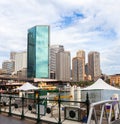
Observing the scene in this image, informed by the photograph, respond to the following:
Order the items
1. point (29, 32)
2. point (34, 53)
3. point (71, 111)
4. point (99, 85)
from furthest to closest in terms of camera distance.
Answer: point (29, 32), point (34, 53), point (99, 85), point (71, 111)

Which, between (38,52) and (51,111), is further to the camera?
(38,52)

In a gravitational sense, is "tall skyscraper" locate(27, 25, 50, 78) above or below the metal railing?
above

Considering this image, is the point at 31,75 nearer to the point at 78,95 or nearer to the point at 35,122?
the point at 78,95

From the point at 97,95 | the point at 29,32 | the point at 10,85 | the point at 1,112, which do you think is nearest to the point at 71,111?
the point at 1,112

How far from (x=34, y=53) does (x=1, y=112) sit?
15107 centimetres

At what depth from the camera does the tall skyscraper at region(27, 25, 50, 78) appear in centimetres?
16512

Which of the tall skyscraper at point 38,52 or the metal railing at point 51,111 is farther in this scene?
the tall skyscraper at point 38,52

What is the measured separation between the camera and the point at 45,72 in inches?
6673

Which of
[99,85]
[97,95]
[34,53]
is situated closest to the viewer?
[99,85]

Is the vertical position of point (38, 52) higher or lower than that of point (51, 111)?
higher

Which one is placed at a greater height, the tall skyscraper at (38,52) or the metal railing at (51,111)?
the tall skyscraper at (38,52)

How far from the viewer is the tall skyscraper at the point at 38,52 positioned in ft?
542

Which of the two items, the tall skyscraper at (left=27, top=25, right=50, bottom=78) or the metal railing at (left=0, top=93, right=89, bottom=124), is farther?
the tall skyscraper at (left=27, top=25, right=50, bottom=78)

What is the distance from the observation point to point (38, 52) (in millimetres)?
167125
